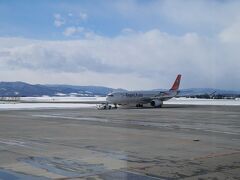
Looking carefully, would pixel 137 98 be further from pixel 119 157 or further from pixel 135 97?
pixel 119 157

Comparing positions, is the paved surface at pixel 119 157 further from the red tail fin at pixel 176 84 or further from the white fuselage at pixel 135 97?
the red tail fin at pixel 176 84

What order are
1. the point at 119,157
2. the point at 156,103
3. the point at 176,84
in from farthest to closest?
the point at 176,84, the point at 156,103, the point at 119,157

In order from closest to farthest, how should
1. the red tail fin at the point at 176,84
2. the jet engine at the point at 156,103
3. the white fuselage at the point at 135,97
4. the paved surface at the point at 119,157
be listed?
the paved surface at the point at 119,157
the white fuselage at the point at 135,97
the jet engine at the point at 156,103
the red tail fin at the point at 176,84

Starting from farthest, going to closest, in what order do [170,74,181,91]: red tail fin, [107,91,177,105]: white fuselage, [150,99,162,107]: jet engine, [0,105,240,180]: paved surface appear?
1. [170,74,181,91]: red tail fin
2. [150,99,162,107]: jet engine
3. [107,91,177,105]: white fuselage
4. [0,105,240,180]: paved surface

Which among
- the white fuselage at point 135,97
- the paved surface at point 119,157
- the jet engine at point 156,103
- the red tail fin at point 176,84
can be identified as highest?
the red tail fin at point 176,84

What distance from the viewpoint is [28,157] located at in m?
12.4

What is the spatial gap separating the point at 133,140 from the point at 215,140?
3.46m

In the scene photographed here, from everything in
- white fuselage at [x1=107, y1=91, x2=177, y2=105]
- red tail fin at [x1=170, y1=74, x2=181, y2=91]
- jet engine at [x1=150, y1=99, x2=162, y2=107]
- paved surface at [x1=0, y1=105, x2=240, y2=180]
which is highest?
red tail fin at [x1=170, y1=74, x2=181, y2=91]

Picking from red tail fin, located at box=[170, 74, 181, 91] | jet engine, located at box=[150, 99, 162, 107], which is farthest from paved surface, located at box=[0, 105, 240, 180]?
red tail fin, located at box=[170, 74, 181, 91]

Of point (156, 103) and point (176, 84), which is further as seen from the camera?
point (176, 84)

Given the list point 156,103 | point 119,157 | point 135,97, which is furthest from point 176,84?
point 119,157

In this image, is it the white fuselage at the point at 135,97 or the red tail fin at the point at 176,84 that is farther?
the red tail fin at the point at 176,84

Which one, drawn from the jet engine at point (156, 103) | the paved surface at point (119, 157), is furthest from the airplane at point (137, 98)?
the paved surface at point (119, 157)

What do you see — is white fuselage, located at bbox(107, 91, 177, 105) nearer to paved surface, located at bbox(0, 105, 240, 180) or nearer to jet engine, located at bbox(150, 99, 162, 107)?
jet engine, located at bbox(150, 99, 162, 107)
